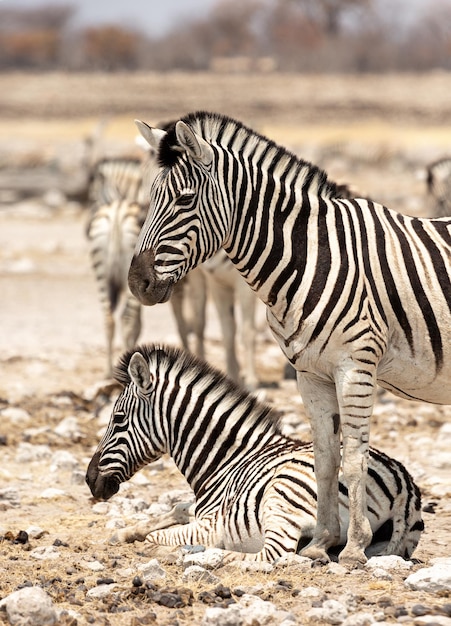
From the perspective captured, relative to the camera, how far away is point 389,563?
16.2ft

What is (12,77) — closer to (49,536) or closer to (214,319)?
(214,319)

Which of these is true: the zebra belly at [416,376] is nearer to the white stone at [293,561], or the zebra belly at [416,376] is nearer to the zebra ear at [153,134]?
the white stone at [293,561]

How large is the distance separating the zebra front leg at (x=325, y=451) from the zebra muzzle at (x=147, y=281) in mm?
802

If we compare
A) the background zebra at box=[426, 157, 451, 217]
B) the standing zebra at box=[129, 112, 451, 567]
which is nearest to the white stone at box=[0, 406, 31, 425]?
the standing zebra at box=[129, 112, 451, 567]

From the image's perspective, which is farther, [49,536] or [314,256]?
[49,536]

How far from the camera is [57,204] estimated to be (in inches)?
976

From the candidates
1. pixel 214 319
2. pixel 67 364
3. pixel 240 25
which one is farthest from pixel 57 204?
pixel 240 25

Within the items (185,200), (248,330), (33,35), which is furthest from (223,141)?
(33,35)

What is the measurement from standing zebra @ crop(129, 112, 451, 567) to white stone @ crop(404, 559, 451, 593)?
46 centimetres

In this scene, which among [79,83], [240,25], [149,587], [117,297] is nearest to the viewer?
[149,587]

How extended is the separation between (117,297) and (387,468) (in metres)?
5.58


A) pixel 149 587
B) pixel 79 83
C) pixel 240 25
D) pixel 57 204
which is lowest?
pixel 149 587

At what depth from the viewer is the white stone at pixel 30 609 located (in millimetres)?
4297

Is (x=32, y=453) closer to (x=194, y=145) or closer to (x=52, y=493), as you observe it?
(x=52, y=493)
